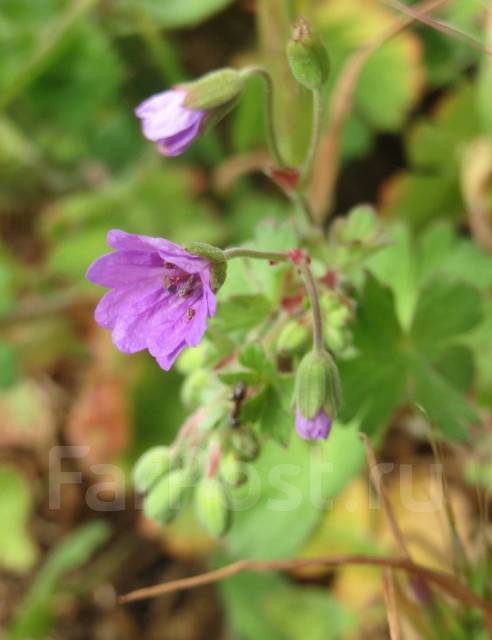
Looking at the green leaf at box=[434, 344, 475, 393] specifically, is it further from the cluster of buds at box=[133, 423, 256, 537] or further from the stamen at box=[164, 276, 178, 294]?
the stamen at box=[164, 276, 178, 294]

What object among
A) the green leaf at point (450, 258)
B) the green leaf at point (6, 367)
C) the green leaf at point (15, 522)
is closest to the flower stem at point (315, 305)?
the green leaf at point (450, 258)

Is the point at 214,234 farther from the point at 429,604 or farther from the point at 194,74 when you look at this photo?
the point at 429,604

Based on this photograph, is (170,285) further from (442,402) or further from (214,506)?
(442,402)

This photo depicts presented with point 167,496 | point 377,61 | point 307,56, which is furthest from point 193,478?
point 377,61

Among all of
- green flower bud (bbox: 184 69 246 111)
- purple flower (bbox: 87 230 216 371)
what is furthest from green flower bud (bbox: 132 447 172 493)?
green flower bud (bbox: 184 69 246 111)

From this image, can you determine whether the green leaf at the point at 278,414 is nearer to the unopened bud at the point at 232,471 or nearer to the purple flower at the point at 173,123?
the unopened bud at the point at 232,471
